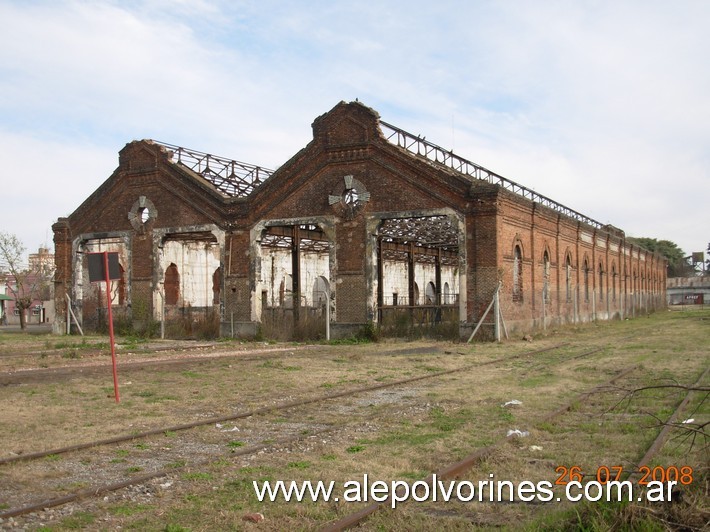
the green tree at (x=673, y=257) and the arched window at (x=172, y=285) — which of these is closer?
the arched window at (x=172, y=285)

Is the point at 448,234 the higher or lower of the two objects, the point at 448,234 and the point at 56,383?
the higher

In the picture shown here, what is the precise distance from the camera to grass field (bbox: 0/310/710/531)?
18.2 ft

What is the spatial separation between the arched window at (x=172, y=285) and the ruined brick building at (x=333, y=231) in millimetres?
60

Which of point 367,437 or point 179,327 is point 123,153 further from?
point 367,437

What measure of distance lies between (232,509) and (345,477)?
1296 mm

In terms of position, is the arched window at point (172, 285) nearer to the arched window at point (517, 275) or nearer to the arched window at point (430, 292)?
the arched window at point (517, 275)

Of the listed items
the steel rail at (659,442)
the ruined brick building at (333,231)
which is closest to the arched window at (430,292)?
the ruined brick building at (333,231)

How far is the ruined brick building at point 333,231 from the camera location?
2538 cm

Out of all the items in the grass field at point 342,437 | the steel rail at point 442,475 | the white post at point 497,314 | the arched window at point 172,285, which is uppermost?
the arched window at point 172,285

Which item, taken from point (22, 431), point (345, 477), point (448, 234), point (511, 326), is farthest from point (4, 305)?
point (345, 477)

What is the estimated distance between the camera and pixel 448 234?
35.8m

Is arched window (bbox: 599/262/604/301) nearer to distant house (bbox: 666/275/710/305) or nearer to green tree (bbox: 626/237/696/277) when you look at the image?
distant house (bbox: 666/275/710/305)

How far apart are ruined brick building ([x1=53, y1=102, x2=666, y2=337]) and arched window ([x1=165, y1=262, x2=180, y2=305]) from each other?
0.06m

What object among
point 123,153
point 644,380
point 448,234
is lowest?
point 644,380
